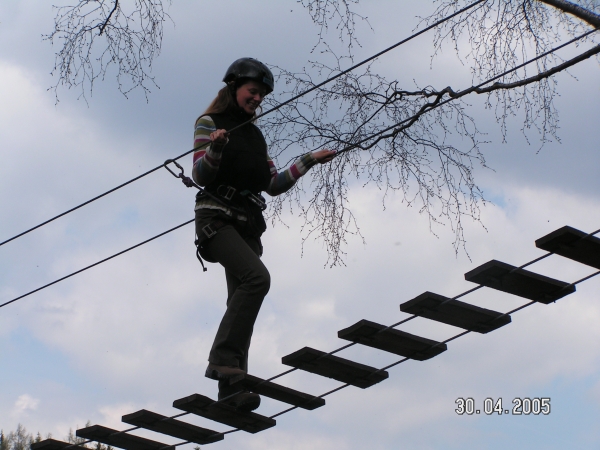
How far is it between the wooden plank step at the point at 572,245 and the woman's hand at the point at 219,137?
5.61 ft

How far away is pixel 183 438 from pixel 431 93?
298cm

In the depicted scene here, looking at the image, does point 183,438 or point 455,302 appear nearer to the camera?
point 455,302

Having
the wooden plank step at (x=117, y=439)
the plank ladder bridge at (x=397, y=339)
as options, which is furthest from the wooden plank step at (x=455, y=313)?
the wooden plank step at (x=117, y=439)

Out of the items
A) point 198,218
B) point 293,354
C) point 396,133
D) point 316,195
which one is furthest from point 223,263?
point 396,133

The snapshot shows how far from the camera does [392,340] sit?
15.7 feet

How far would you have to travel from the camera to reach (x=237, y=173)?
4789 mm

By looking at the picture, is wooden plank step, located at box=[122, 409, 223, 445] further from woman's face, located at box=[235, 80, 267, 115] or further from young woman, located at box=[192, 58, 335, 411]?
woman's face, located at box=[235, 80, 267, 115]

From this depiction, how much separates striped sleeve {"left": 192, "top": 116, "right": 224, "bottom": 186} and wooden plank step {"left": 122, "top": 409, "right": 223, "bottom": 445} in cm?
140

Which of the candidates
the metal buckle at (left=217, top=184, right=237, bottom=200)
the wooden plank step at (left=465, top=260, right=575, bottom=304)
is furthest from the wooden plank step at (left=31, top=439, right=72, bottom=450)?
the wooden plank step at (left=465, top=260, right=575, bottom=304)

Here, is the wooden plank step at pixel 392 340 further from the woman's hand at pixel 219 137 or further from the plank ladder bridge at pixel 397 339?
the woman's hand at pixel 219 137

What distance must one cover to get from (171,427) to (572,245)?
2545 millimetres

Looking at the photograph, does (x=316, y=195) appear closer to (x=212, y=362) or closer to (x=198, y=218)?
(x=198, y=218)

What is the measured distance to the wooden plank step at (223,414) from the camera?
15.1 ft

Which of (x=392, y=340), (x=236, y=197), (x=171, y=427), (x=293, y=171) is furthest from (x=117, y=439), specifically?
(x=293, y=171)
